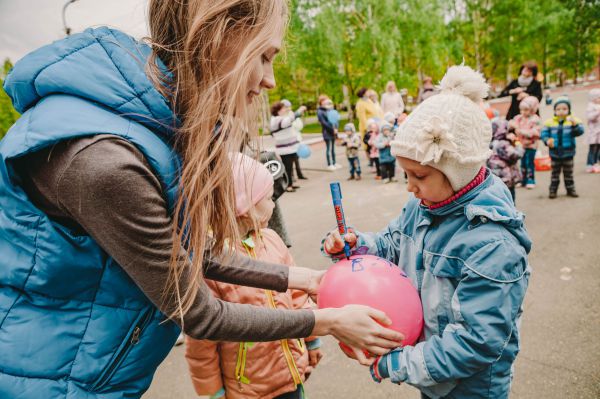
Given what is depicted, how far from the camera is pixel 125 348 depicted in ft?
3.84

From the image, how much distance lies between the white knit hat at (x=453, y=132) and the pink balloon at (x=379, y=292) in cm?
46

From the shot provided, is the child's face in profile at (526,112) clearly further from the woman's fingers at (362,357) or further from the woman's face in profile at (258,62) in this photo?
the woman's face in profile at (258,62)


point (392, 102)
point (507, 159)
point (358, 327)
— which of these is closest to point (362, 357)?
point (358, 327)

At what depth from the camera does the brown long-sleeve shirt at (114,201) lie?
925 mm

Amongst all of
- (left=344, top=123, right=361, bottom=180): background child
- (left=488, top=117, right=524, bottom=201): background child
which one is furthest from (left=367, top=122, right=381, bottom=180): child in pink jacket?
(left=488, top=117, right=524, bottom=201): background child

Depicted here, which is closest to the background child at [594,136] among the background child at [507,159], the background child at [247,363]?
the background child at [507,159]

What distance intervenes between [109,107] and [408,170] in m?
1.17

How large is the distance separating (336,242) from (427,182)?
507mm

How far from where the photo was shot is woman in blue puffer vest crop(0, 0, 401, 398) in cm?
96

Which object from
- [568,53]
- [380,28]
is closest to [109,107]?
[380,28]

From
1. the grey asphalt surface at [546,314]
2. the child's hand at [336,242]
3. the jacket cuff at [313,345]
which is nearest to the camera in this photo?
the child's hand at [336,242]

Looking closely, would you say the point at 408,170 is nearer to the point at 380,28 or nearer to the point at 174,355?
the point at 174,355

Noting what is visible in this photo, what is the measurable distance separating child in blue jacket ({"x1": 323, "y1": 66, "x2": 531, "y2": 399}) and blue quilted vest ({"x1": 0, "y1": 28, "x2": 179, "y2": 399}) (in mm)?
927

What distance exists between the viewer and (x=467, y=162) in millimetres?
1504
